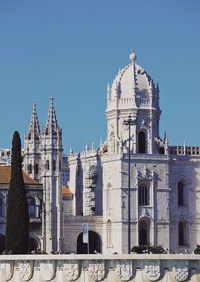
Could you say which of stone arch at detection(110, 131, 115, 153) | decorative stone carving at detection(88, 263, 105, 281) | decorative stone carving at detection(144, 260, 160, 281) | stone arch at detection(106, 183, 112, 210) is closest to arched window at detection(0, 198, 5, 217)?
stone arch at detection(106, 183, 112, 210)

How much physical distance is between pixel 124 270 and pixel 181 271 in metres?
2.35

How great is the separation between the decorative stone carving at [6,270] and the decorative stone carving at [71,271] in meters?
3.40

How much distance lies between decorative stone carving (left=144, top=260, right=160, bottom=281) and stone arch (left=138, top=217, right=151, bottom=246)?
58619 mm

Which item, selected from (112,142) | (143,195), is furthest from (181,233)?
(112,142)

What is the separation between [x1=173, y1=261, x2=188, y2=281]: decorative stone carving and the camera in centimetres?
4403

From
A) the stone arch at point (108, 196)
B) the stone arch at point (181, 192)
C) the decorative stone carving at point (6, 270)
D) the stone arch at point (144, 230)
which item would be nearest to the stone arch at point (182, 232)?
the stone arch at point (181, 192)

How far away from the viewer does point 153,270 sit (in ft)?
145

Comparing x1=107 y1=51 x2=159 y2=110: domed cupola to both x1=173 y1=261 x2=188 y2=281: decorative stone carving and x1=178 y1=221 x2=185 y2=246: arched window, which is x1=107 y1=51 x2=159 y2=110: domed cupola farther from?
x1=173 y1=261 x2=188 y2=281: decorative stone carving

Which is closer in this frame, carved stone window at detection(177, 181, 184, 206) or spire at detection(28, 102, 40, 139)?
carved stone window at detection(177, 181, 184, 206)

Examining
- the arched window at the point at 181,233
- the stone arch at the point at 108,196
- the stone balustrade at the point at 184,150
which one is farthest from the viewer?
the stone balustrade at the point at 184,150

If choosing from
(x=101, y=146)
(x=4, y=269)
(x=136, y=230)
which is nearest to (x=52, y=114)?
(x=101, y=146)

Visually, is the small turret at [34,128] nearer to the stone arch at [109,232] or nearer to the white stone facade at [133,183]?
the white stone facade at [133,183]

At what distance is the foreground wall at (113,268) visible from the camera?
44156 mm

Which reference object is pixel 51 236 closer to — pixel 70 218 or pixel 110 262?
pixel 70 218
